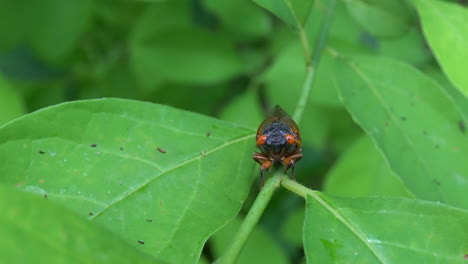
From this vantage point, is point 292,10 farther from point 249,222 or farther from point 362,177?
point 362,177

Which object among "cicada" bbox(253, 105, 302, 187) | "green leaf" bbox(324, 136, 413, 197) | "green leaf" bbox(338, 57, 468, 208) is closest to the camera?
"cicada" bbox(253, 105, 302, 187)

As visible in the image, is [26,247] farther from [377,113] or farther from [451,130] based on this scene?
[451,130]

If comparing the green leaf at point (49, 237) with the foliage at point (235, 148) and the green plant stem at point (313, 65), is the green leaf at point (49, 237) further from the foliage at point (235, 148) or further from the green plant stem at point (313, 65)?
the green plant stem at point (313, 65)

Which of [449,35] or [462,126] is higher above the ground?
[449,35]

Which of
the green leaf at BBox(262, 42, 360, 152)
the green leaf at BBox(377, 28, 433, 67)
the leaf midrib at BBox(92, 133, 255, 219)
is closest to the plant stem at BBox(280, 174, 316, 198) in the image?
the leaf midrib at BBox(92, 133, 255, 219)

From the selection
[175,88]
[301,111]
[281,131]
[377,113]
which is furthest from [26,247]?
[175,88]

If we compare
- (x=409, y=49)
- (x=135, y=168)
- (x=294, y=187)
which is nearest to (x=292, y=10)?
(x=294, y=187)

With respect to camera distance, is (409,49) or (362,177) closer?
(362,177)

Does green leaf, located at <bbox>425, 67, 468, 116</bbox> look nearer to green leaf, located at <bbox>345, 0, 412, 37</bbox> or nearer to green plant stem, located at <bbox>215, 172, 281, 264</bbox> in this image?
green leaf, located at <bbox>345, 0, 412, 37</bbox>
